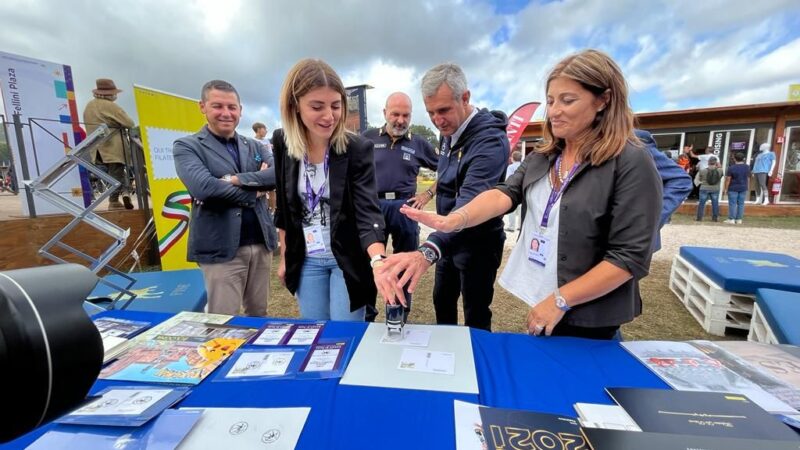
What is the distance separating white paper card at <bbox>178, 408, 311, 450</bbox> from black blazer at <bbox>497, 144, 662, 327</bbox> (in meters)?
1.00

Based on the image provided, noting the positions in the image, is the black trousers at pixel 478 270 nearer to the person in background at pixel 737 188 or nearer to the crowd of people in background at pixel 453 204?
the crowd of people in background at pixel 453 204

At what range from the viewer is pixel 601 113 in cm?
126

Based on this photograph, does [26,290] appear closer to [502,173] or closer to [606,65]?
[606,65]

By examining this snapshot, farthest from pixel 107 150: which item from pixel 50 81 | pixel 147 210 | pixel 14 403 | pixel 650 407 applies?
pixel 650 407

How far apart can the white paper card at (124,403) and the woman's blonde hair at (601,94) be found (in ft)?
4.92

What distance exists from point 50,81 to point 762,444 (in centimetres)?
790

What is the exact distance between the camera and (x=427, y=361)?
3.65ft

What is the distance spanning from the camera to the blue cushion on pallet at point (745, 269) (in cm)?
272

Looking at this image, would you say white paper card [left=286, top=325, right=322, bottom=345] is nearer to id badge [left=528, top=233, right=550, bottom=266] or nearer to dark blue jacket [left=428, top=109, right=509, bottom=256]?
dark blue jacket [left=428, top=109, right=509, bottom=256]

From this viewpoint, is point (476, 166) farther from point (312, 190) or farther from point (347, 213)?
point (312, 190)

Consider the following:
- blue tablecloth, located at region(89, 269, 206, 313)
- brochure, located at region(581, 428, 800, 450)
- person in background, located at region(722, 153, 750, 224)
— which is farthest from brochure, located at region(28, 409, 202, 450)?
person in background, located at region(722, 153, 750, 224)

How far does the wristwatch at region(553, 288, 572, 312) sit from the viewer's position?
1229mm

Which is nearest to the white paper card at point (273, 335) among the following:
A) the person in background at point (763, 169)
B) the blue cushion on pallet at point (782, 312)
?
the blue cushion on pallet at point (782, 312)

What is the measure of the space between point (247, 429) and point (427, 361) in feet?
1.74
